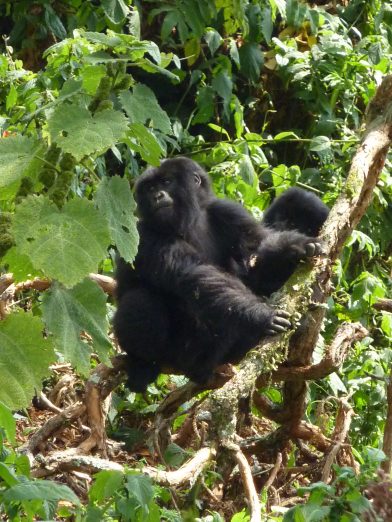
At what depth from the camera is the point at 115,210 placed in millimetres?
1994

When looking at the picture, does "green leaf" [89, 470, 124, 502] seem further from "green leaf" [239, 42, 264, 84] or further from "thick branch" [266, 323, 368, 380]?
"green leaf" [239, 42, 264, 84]

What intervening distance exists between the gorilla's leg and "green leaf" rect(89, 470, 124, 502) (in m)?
2.04

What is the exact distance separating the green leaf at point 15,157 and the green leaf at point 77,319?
0.25 metres

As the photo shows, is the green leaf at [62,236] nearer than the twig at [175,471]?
Yes

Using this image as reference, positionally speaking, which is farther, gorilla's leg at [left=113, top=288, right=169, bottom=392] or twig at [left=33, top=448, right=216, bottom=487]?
gorilla's leg at [left=113, top=288, right=169, bottom=392]

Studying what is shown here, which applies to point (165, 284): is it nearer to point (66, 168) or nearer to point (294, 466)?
point (294, 466)

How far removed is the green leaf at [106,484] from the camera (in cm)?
242

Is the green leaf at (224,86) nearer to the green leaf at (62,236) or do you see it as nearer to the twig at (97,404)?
the twig at (97,404)

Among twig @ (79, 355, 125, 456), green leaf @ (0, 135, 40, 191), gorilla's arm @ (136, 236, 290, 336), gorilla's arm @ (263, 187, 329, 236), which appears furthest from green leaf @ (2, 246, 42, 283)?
gorilla's arm @ (263, 187, 329, 236)

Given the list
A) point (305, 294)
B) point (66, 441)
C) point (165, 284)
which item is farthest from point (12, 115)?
point (305, 294)

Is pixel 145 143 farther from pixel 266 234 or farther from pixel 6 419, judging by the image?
pixel 266 234

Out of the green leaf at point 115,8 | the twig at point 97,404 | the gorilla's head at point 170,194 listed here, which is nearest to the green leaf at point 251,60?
the green leaf at point 115,8

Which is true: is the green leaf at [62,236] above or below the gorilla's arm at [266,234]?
above

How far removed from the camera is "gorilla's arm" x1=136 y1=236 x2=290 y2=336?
4395 millimetres
